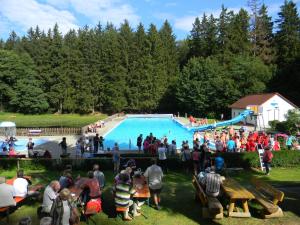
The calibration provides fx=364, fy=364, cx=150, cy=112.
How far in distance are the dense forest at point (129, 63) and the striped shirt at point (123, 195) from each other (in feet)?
154

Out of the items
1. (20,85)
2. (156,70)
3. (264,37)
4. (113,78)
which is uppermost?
(264,37)

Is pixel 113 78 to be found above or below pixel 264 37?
below

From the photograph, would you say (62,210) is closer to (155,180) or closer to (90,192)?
(90,192)

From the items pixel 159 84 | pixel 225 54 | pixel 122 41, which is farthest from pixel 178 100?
pixel 122 41

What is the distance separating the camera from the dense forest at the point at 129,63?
58500 millimetres

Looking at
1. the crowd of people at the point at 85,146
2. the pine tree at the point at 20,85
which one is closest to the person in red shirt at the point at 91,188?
the crowd of people at the point at 85,146

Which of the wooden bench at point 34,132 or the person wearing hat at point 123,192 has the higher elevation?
the wooden bench at point 34,132

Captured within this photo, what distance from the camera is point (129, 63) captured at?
64438 mm

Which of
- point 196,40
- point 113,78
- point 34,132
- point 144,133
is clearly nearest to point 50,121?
point 34,132

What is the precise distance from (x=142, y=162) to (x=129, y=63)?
162 ft

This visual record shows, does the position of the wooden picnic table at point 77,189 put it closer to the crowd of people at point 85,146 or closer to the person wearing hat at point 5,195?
the person wearing hat at point 5,195

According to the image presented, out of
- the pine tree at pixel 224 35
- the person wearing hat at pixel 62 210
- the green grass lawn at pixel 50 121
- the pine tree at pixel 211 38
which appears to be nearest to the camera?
the person wearing hat at pixel 62 210

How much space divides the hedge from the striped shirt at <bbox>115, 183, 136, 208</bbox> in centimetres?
738

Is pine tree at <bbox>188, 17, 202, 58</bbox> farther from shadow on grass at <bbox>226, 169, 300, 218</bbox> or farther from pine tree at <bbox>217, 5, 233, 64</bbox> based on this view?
shadow on grass at <bbox>226, 169, 300, 218</bbox>
